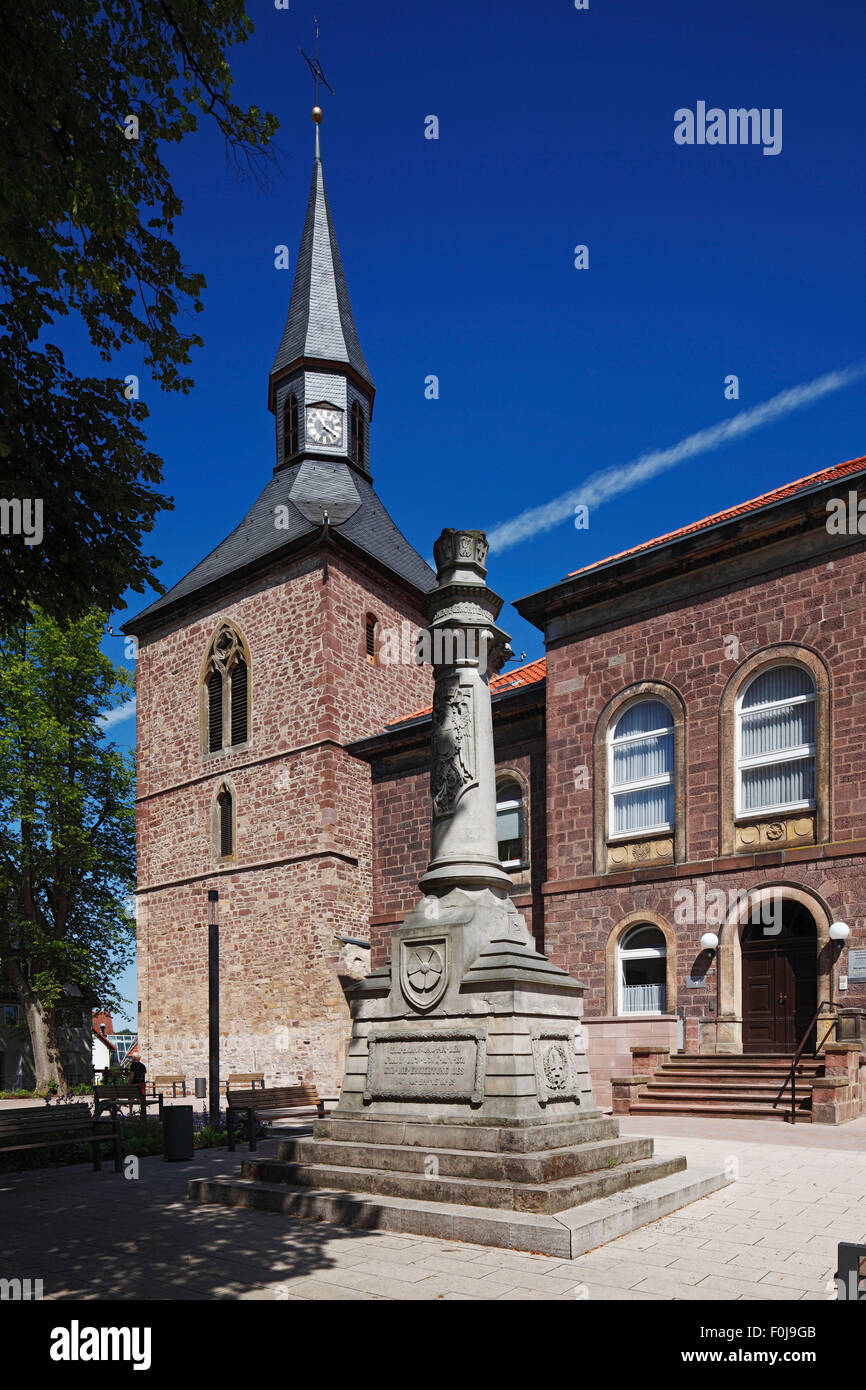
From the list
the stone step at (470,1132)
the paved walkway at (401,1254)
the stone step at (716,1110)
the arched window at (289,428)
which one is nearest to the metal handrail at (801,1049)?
the stone step at (716,1110)

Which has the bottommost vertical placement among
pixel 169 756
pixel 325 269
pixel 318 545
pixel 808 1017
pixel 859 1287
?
pixel 808 1017

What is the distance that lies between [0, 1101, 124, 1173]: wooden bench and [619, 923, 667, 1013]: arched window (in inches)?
404

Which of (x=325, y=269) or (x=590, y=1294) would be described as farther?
(x=325, y=269)

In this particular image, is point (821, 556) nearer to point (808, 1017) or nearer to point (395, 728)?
point (808, 1017)

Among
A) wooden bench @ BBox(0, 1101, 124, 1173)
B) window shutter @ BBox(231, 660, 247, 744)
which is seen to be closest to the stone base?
wooden bench @ BBox(0, 1101, 124, 1173)

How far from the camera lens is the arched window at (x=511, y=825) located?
894 inches

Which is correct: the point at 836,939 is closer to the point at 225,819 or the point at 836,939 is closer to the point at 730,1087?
the point at 730,1087

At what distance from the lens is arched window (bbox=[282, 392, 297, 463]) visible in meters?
34.7

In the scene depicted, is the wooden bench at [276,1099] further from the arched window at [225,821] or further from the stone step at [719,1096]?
the arched window at [225,821]

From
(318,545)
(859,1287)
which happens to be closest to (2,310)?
(859,1287)

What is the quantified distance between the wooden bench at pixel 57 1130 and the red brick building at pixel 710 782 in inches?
354

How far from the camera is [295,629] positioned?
29.8 m

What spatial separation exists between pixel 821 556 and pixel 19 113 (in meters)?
14.2

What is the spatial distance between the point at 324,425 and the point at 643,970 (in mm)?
21764
